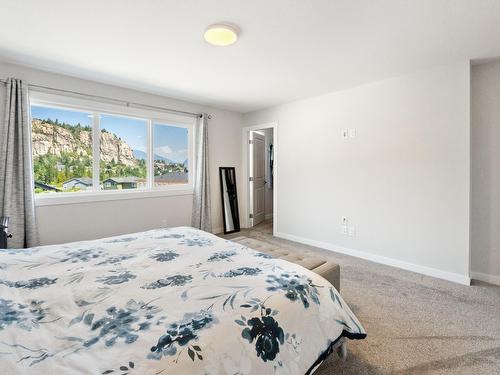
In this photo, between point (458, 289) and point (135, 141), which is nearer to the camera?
point (458, 289)

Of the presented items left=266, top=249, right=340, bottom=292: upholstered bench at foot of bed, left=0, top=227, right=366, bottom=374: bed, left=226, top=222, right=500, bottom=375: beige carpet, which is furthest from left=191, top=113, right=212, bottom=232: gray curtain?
left=0, top=227, right=366, bottom=374: bed

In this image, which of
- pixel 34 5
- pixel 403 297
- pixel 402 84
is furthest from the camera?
pixel 402 84

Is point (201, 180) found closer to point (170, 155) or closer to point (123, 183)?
point (170, 155)

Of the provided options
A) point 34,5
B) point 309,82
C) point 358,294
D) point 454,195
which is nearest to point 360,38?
point 309,82

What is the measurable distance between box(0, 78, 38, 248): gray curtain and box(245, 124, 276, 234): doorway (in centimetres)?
336

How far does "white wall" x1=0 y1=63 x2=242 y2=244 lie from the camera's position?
305 centimetres

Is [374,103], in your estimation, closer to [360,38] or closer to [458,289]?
[360,38]

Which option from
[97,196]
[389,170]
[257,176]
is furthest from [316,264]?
[257,176]

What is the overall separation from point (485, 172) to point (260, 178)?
12.9ft

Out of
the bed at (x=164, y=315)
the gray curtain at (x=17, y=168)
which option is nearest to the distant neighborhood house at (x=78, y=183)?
the gray curtain at (x=17, y=168)

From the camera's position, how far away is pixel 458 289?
258 centimetres

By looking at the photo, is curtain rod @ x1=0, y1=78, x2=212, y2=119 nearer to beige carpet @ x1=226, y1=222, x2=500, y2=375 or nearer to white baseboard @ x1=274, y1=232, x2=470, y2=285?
beige carpet @ x1=226, y1=222, x2=500, y2=375

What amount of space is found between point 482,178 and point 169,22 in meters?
3.46

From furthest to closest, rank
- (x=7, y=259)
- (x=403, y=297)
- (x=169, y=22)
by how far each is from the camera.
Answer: (x=403, y=297), (x=169, y=22), (x=7, y=259)
